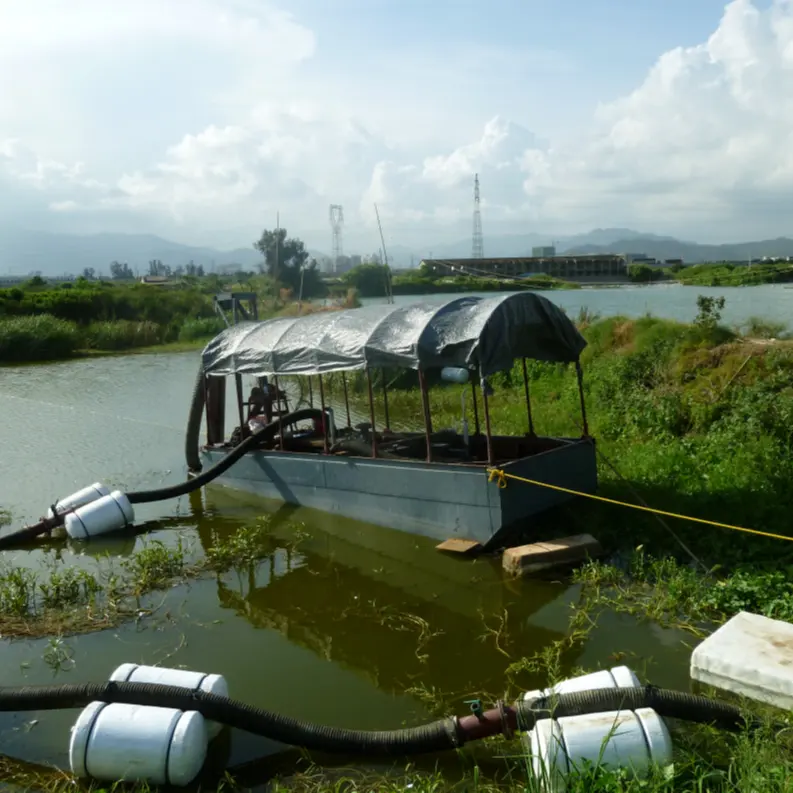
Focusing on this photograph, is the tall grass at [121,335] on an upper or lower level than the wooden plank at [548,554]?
upper

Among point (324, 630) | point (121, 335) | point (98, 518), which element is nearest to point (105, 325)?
point (121, 335)

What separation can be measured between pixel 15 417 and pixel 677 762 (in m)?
20.1

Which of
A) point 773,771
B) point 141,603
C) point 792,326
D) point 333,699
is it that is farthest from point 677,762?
point 792,326

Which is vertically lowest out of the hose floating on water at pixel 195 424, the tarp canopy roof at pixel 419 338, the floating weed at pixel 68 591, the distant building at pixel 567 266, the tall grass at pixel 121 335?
the floating weed at pixel 68 591

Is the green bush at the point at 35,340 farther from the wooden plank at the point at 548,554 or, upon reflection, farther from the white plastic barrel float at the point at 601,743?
the white plastic barrel float at the point at 601,743

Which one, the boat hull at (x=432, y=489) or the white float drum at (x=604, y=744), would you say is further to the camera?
the boat hull at (x=432, y=489)

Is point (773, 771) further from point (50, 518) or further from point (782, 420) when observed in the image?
point (50, 518)

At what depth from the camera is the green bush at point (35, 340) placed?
1351 inches

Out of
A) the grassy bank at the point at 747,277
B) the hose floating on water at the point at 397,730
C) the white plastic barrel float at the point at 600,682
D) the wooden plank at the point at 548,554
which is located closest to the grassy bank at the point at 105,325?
the grassy bank at the point at 747,277

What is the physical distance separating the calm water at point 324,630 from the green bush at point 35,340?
2404 cm

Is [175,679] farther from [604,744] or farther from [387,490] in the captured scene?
[387,490]

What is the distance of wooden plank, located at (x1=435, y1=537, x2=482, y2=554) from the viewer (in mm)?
9023

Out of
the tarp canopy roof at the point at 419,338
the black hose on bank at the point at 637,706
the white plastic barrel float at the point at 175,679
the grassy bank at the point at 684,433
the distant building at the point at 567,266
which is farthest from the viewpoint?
the distant building at the point at 567,266

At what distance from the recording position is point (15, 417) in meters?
20.8
